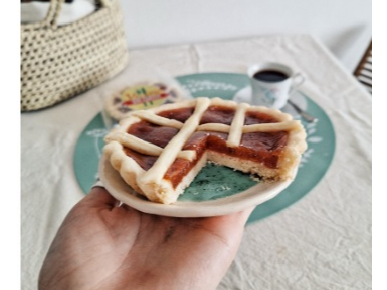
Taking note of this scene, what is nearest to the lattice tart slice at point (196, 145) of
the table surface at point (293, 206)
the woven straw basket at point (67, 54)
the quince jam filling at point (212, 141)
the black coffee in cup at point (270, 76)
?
the quince jam filling at point (212, 141)

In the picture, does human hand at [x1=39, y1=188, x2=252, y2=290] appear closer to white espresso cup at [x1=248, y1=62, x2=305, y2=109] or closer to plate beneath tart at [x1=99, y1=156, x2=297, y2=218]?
plate beneath tart at [x1=99, y1=156, x2=297, y2=218]

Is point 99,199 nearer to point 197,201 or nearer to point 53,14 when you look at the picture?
point 197,201

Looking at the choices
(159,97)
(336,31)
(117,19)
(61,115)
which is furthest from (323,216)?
(336,31)

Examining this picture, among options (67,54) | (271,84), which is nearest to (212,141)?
(271,84)

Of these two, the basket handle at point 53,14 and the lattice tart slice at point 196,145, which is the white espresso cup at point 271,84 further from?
the basket handle at point 53,14

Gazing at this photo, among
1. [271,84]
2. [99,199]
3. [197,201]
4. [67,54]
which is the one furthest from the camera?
[67,54]

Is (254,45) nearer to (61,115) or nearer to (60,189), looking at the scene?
(61,115)

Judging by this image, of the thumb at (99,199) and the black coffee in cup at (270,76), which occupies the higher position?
the black coffee in cup at (270,76)
